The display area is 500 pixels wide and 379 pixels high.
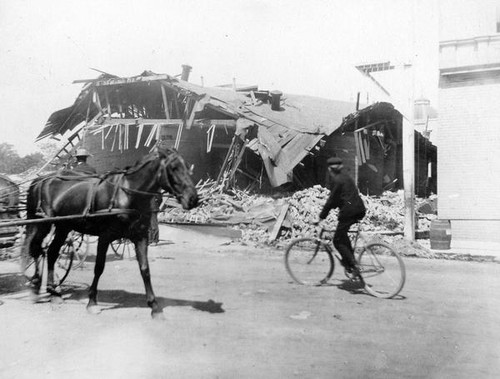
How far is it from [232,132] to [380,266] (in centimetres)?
1260

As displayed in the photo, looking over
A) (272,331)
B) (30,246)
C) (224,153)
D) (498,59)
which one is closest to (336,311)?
(272,331)

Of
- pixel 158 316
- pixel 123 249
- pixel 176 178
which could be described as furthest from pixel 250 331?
pixel 123 249

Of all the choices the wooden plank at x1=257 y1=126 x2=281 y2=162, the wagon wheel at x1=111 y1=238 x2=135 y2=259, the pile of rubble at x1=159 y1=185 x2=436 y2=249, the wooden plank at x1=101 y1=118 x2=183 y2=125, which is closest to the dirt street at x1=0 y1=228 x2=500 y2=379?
the wagon wheel at x1=111 y1=238 x2=135 y2=259

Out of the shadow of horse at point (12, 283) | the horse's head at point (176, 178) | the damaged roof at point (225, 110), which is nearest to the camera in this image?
the horse's head at point (176, 178)

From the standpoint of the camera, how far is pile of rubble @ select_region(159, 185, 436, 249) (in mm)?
14539

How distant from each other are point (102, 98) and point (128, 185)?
16007 millimetres

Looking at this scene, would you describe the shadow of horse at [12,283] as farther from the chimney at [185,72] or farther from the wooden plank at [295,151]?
the chimney at [185,72]

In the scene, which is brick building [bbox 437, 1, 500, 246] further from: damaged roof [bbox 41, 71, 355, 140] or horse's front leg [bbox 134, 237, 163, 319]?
horse's front leg [bbox 134, 237, 163, 319]

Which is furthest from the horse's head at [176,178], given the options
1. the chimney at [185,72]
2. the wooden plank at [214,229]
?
the chimney at [185,72]

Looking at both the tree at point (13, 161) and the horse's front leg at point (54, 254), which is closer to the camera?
the horse's front leg at point (54, 254)

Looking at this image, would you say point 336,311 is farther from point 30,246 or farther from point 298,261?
point 30,246

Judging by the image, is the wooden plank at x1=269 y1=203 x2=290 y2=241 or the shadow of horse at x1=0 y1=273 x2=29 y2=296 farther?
the wooden plank at x1=269 y1=203 x2=290 y2=241

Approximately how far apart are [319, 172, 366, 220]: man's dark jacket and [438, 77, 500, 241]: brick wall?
705 cm

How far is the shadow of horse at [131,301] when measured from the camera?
6.60m
